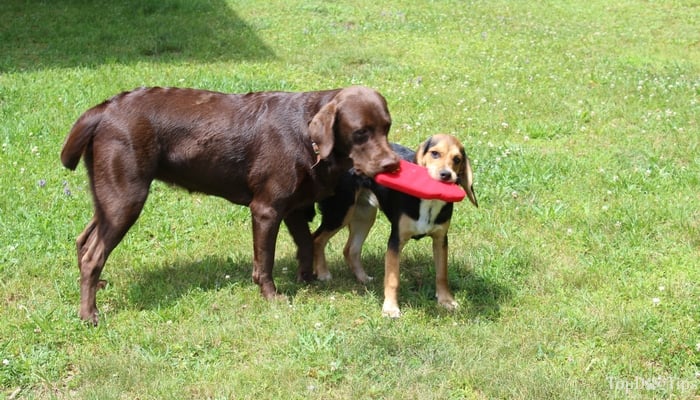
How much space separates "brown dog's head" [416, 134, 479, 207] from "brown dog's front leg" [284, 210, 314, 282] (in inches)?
38.9

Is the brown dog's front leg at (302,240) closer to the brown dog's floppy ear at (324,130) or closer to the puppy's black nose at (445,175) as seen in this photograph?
the brown dog's floppy ear at (324,130)

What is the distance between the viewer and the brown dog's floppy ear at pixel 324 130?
493 cm

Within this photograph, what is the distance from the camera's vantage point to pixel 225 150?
5.36 meters

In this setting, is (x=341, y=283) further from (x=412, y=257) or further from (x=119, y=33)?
(x=119, y=33)

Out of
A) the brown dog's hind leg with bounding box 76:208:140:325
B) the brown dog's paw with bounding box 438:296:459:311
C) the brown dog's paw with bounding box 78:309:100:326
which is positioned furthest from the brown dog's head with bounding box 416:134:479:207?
the brown dog's paw with bounding box 78:309:100:326

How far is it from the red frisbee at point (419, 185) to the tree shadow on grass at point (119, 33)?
7.32 metres

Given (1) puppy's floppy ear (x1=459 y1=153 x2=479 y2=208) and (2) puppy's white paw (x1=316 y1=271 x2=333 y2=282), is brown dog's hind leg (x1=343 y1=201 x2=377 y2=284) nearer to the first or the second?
(2) puppy's white paw (x1=316 y1=271 x2=333 y2=282)

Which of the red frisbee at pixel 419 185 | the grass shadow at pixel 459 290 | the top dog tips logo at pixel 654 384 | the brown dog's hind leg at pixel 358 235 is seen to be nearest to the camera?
the top dog tips logo at pixel 654 384

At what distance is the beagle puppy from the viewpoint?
16.8 feet

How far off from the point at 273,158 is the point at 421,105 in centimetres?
460

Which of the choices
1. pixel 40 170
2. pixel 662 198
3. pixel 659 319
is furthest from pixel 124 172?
pixel 662 198

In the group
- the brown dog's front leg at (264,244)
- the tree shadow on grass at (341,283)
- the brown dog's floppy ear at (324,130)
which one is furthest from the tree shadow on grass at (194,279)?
the brown dog's floppy ear at (324,130)

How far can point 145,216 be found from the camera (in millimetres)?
6824

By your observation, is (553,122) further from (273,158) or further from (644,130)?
(273,158)
